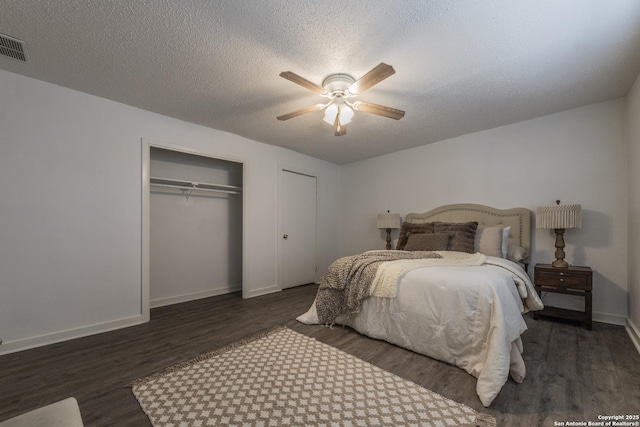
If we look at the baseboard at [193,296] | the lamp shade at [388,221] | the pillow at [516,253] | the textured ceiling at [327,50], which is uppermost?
the textured ceiling at [327,50]

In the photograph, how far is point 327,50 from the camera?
1969mm

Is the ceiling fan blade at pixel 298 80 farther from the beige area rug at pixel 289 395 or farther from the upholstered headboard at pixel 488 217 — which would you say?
the upholstered headboard at pixel 488 217

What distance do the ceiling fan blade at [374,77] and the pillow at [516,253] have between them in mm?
2634

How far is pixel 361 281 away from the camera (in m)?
2.56

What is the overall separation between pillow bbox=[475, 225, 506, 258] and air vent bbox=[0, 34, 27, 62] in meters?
4.63

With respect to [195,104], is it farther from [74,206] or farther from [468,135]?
[468,135]

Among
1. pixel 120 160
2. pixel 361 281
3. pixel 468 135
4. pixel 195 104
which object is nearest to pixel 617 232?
pixel 468 135

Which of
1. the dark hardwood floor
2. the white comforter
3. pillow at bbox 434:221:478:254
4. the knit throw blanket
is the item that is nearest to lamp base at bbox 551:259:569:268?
the dark hardwood floor

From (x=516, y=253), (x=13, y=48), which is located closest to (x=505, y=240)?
(x=516, y=253)

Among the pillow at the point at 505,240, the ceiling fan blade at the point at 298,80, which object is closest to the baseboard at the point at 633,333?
the pillow at the point at 505,240

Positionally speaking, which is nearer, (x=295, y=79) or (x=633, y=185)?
(x=295, y=79)

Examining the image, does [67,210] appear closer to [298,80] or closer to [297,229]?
[298,80]

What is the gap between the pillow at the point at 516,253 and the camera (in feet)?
10.2

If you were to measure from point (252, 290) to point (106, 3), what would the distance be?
3.41 meters
